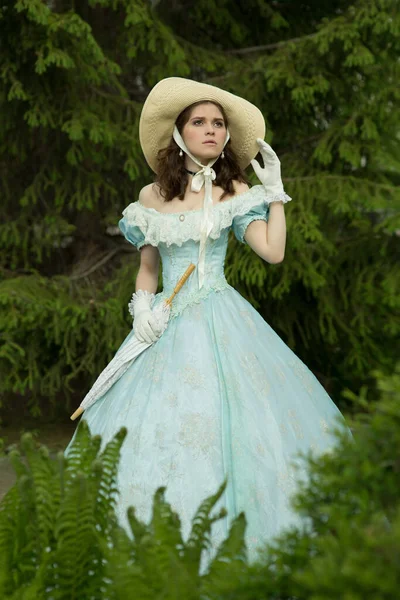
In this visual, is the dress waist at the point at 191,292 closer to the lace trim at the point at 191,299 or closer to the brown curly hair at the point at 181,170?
the lace trim at the point at 191,299

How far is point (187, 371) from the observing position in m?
3.64

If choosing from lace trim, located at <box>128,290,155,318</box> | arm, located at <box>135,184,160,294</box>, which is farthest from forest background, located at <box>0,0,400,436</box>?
lace trim, located at <box>128,290,155,318</box>

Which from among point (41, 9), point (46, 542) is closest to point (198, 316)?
point (46, 542)

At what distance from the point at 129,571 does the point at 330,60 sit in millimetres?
4976

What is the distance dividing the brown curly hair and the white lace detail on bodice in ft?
0.26

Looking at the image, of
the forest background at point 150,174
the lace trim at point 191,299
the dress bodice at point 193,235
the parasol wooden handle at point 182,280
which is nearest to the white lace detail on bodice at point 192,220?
the dress bodice at point 193,235

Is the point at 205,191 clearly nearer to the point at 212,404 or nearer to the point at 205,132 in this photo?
the point at 205,132

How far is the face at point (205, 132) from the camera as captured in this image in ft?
12.9

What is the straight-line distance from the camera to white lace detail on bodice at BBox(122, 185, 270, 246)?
387cm

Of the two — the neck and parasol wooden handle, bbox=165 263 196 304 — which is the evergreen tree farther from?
the neck

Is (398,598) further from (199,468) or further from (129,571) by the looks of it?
(199,468)

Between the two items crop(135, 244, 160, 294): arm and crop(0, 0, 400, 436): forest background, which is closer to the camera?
crop(135, 244, 160, 294): arm

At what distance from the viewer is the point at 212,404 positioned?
354 centimetres

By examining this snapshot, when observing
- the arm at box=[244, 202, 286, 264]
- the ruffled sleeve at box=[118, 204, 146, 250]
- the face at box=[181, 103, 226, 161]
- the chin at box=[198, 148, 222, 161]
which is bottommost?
the arm at box=[244, 202, 286, 264]
